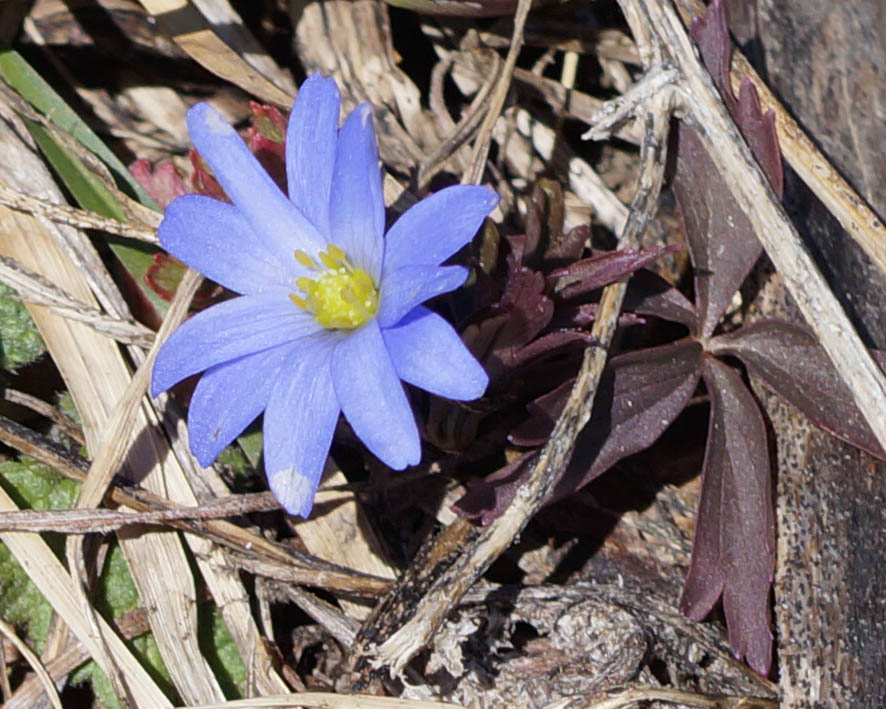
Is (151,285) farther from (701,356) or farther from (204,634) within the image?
(701,356)

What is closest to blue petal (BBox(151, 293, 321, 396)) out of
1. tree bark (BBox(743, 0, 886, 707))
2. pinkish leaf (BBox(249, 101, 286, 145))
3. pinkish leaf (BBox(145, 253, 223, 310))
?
pinkish leaf (BBox(145, 253, 223, 310))

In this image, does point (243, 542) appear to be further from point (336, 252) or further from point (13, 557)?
point (336, 252)

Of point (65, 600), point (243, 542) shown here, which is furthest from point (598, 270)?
point (65, 600)

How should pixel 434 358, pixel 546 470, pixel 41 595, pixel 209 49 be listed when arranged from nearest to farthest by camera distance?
pixel 434 358 < pixel 546 470 < pixel 41 595 < pixel 209 49

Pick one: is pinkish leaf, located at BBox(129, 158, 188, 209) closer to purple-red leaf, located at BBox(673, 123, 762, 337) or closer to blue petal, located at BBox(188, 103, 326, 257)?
blue petal, located at BBox(188, 103, 326, 257)

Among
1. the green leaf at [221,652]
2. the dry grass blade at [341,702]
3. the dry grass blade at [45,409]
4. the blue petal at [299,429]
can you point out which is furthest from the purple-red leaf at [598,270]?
the dry grass blade at [45,409]
